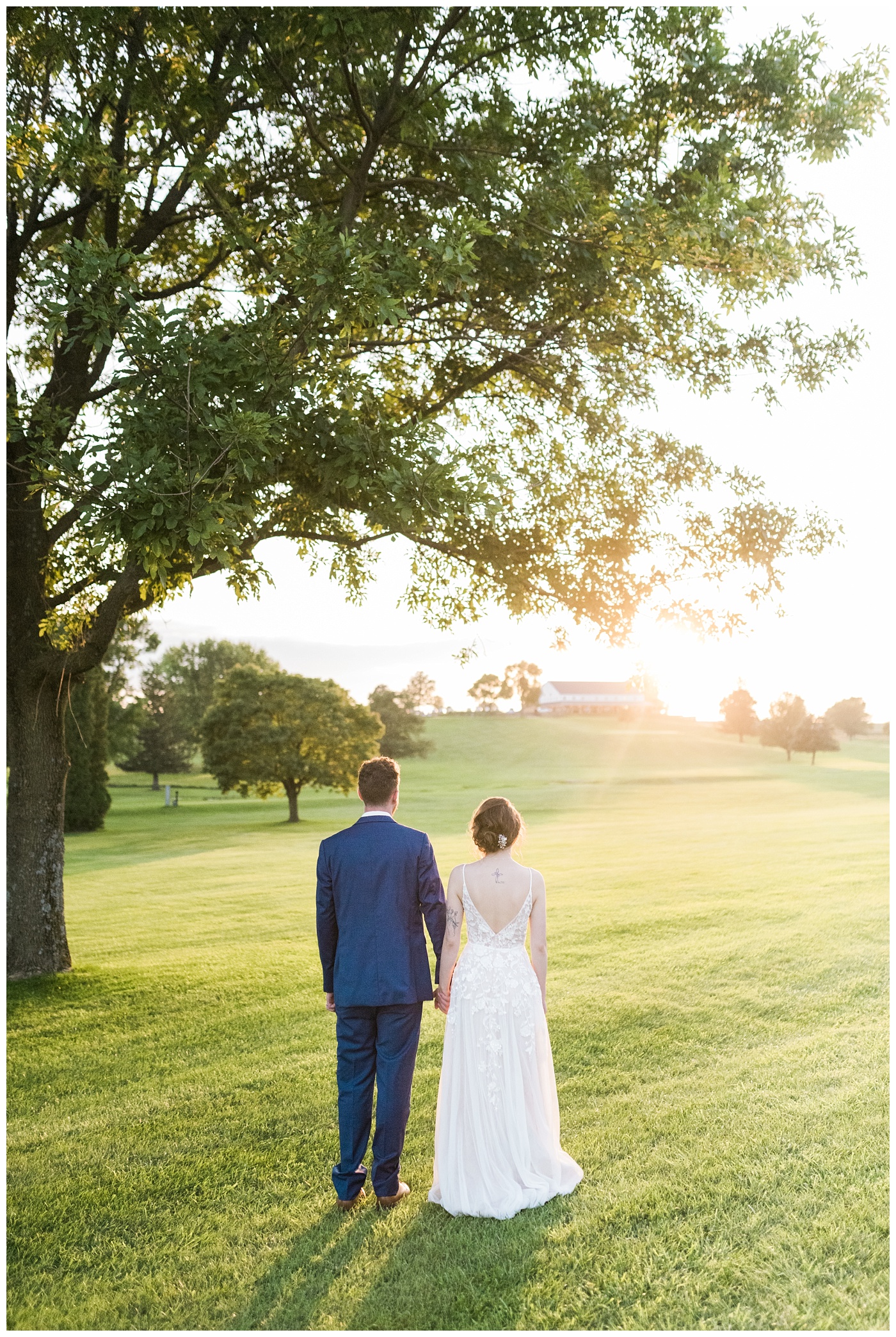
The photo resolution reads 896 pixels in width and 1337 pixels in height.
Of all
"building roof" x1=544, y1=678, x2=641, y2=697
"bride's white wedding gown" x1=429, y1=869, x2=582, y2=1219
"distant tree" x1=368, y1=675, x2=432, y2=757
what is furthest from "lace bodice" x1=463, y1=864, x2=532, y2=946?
"building roof" x1=544, y1=678, x2=641, y2=697

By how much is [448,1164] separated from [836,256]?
914cm

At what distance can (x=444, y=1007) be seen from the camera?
5512 mm

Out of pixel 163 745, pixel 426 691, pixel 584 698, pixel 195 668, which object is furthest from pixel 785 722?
pixel 584 698

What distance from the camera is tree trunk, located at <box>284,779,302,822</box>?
39125 millimetres

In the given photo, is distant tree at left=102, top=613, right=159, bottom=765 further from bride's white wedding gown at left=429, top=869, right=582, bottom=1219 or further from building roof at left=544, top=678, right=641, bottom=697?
building roof at left=544, top=678, right=641, bottom=697

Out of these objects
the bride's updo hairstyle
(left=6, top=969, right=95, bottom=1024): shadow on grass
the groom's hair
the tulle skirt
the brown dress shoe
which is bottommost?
(left=6, top=969, right=95, bottom=1024): shadow on grass

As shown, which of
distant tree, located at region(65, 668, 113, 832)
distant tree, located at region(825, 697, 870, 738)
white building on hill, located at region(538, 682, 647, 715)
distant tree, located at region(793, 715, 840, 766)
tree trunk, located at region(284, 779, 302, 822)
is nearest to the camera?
distant tree, located at region(65, 668, 113, 832)

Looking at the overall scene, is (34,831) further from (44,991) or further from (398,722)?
(398,722)

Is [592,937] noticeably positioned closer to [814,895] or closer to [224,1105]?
[814,895]

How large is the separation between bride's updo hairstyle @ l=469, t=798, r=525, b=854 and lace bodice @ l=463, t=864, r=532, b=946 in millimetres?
224

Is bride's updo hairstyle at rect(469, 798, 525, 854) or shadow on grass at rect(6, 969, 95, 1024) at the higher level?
bride's updo hairstyle at rect(469, 798, 525, 854)

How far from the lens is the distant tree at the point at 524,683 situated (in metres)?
110

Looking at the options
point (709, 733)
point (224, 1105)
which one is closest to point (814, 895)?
point (224, 1105)

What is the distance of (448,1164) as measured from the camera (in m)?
5.18
